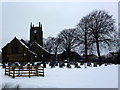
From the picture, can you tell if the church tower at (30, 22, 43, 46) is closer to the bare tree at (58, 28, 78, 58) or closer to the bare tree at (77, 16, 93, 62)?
the bare tree at (58, 28, 78, 58)

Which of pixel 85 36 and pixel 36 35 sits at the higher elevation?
pixel 36 35

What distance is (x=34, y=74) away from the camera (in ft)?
70.7

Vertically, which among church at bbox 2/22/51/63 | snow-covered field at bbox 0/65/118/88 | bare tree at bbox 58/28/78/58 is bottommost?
snow-covered field at bbox 0/65/118/88

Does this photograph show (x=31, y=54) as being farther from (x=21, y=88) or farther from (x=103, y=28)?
(x=21, y=88)

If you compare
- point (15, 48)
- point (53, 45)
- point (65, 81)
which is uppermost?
point (53, 45)

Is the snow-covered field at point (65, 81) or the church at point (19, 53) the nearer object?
the snow-covered field at point (65, 81)

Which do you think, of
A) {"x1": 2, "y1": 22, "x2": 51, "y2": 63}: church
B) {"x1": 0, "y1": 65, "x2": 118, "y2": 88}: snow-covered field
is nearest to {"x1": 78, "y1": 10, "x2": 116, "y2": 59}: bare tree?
{"x1": 2, "y1": 22, "x2": 51, "y2": 63}: church

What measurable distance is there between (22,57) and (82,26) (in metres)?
22.1

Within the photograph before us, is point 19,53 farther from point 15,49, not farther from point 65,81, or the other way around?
point 65,81

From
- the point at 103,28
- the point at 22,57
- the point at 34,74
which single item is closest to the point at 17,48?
the point at 22,57

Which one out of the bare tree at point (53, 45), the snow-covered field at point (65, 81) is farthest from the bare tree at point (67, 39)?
the snow-covered field at point (65, 81)

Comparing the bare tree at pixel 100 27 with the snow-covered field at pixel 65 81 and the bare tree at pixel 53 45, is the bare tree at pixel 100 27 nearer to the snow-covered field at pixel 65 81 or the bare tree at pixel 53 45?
the snow-covered field at pixel 65 81

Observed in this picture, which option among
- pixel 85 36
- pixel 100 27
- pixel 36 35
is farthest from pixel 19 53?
pixel 100 27

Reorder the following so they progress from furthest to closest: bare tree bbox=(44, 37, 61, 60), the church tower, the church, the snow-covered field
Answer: bare tree bbox=(44, 37, 61, 60) → the church tower → the church → the snow-covered field
